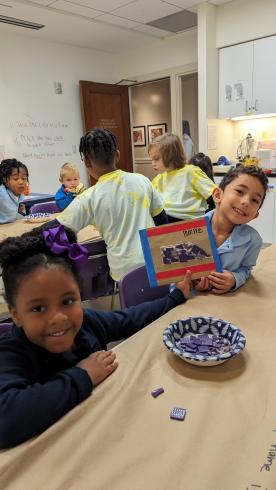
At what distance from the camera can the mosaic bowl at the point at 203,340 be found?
0.83 metres

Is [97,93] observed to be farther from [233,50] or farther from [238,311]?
[238,311]

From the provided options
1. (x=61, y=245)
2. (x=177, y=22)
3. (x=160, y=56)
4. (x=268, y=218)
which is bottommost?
(x=268, y=218)

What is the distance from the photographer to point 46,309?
820 mm

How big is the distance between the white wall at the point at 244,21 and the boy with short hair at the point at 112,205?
3158mm

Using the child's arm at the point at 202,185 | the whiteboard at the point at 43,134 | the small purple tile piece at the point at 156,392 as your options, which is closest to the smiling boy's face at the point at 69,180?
the child's arm at the point at 202,185

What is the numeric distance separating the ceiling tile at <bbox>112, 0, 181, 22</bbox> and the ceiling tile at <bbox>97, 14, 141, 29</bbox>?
11 centimetres

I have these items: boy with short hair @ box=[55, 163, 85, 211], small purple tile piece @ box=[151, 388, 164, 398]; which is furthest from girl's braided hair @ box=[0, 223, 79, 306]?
boy with short hair @ box=[55, 163, 85, 211]

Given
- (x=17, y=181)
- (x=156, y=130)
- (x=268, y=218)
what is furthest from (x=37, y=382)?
(x=156, y=130)

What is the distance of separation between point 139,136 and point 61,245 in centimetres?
675

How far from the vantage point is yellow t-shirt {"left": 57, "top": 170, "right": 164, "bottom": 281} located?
1.90 meters

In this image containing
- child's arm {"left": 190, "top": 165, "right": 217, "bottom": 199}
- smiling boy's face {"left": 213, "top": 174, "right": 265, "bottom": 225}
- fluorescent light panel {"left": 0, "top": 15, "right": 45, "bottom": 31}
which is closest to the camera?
smiling boy's face {"left": 213, "top": 174, "right": 265, "bottom": 225}

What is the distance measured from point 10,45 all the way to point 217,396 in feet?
17.2

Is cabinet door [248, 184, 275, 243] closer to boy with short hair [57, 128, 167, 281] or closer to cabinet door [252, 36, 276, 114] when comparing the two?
cabinet door [252, 36, 276, 114]

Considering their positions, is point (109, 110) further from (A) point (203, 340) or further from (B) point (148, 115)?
(A) point (203, 340)
